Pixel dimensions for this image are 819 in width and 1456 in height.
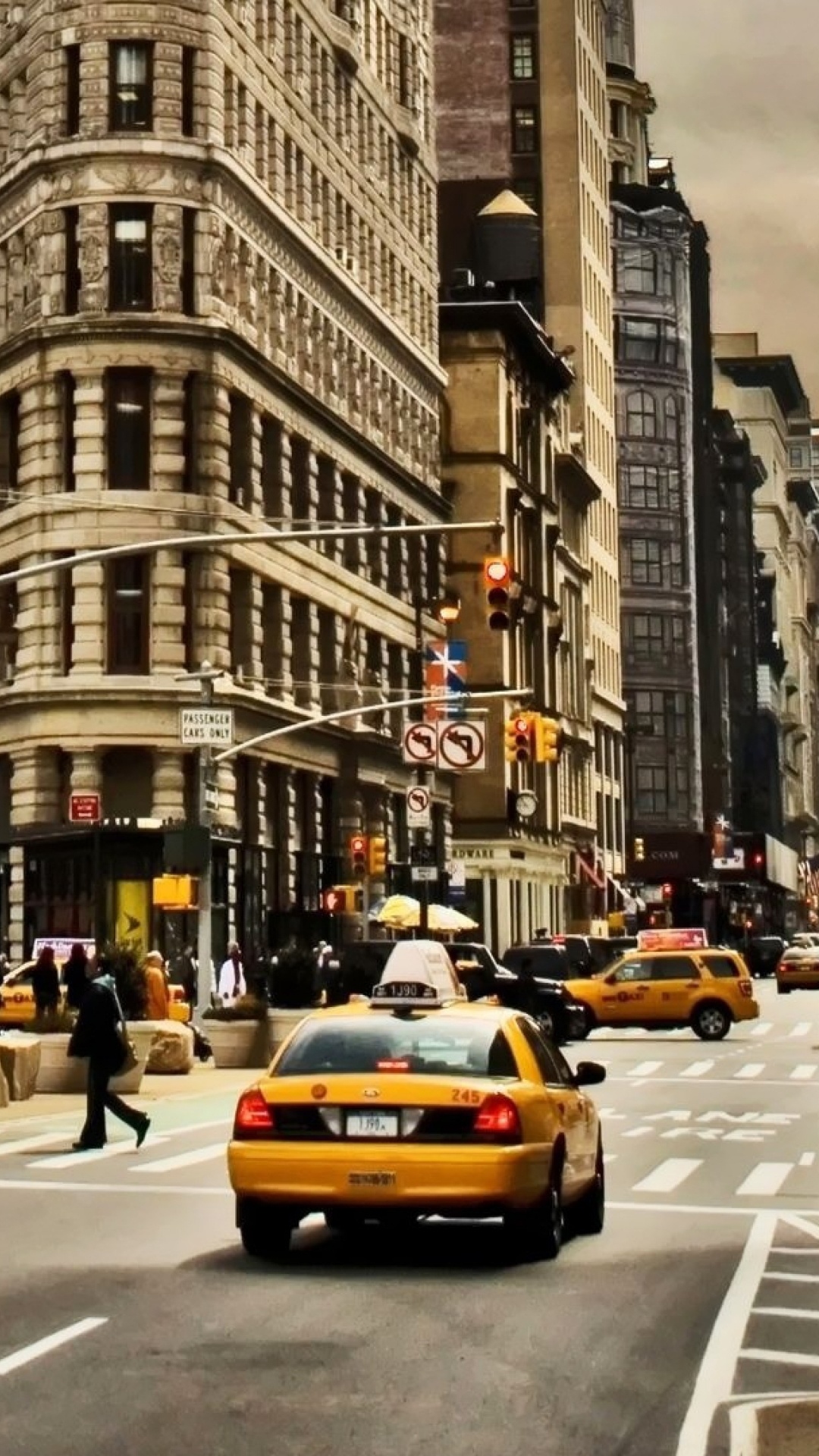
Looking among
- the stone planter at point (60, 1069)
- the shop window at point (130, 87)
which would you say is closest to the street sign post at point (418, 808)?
the shop window at point (130, 87)

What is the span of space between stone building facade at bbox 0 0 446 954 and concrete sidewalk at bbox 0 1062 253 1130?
17.2 metres

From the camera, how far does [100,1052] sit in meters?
24.5

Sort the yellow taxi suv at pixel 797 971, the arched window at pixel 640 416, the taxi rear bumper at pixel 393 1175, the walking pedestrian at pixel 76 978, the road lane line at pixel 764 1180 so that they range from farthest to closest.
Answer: the arched window at pixel 640 416 → the yellow taxi suv at pixel 797 971 → the walking pedestrian at pixel 76 978 → the road lane line at pixel 764 1180 → the taxi rear bumper at pixel 393 1175

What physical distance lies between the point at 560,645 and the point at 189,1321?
10384cm

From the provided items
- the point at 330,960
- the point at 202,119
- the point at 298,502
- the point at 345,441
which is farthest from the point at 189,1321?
the point at 345,441

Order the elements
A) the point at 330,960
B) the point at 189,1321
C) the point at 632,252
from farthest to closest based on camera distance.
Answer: the point at 632,252
the point at 330,960
the point at 189,1321

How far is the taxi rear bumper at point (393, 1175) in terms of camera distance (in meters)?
15.1

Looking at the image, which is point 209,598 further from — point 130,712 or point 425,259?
point 425,259

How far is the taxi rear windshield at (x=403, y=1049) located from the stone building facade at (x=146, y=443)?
130 feet

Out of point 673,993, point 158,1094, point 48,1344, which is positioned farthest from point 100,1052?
point 673,993

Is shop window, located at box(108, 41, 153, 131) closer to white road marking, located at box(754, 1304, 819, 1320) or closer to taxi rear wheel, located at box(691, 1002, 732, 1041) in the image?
taxi rear wheel, located at box(691, 1002, 732, 1041)

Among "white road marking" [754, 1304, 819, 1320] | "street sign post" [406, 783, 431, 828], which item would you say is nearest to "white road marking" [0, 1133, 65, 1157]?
"white road marking" [754, 1304, 819, 1320]

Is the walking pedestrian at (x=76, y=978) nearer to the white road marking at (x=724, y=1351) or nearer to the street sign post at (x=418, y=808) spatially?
the street sign post at (x=418, y=808)

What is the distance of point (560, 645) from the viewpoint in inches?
4587
